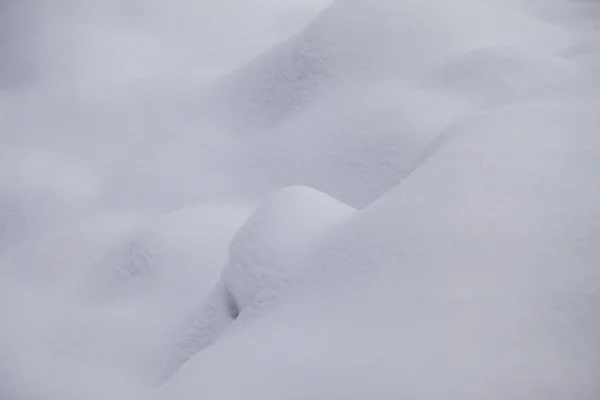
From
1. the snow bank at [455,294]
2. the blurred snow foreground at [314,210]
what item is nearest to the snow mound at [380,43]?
the blurred snow foreground at [314,210]

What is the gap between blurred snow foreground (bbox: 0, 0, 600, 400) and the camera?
234cm

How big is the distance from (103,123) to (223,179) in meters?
2.08

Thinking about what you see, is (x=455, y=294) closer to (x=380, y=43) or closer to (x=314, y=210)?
(x=314, y=210)

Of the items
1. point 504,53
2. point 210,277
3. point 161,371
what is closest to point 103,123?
point 210,277

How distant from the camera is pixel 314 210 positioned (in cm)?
349

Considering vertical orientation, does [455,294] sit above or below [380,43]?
below

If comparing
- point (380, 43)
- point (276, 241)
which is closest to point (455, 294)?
point (276, 241)

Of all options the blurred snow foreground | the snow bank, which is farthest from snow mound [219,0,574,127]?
the snow bank

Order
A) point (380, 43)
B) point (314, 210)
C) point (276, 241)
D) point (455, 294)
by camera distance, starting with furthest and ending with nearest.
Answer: point (380, 43), point (314, 210), point (276, 241), point (455, 294)

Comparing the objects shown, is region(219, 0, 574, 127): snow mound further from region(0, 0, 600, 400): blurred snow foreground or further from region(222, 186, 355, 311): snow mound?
region(222, 186, 355, 311): snow mound

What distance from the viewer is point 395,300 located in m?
2.54

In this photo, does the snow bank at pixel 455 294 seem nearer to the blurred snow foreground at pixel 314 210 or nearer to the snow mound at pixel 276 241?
the blurred snow foreground at pixel 314 210

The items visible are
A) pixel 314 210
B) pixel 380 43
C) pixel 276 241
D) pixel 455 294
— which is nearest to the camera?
pixel 455 294

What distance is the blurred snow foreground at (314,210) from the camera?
2340 mm
